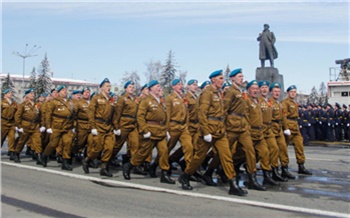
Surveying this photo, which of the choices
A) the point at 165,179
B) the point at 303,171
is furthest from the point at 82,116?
the point at 303,171

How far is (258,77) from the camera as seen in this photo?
820 inches

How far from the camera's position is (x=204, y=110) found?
23.8 feet

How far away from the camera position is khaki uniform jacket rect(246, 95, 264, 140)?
7957 mm

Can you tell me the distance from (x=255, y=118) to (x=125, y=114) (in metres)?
3.24

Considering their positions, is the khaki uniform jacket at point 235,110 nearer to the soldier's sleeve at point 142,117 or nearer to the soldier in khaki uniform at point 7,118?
the soldier's sleeve at point 142,117

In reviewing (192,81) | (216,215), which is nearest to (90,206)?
(216,215)

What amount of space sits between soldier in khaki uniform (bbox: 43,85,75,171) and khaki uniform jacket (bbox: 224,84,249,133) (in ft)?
15.0

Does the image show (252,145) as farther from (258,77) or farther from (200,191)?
(258,77)

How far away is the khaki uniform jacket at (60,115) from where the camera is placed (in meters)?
10.5

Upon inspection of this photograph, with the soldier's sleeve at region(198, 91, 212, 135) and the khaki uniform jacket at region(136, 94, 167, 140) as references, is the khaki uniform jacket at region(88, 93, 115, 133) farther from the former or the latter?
the soldier's sleeve at region(198, 91, 212, 135)

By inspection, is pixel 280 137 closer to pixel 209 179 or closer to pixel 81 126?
pixel 209 179

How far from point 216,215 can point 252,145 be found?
6.97ft

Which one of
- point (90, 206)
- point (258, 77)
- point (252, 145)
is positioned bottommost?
point (90, 206)

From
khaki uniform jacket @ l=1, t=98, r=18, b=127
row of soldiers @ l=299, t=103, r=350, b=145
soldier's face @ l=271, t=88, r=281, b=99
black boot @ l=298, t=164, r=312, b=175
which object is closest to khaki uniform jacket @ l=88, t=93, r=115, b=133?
soldier's face @ l=271, t=88, r=281, b=99
